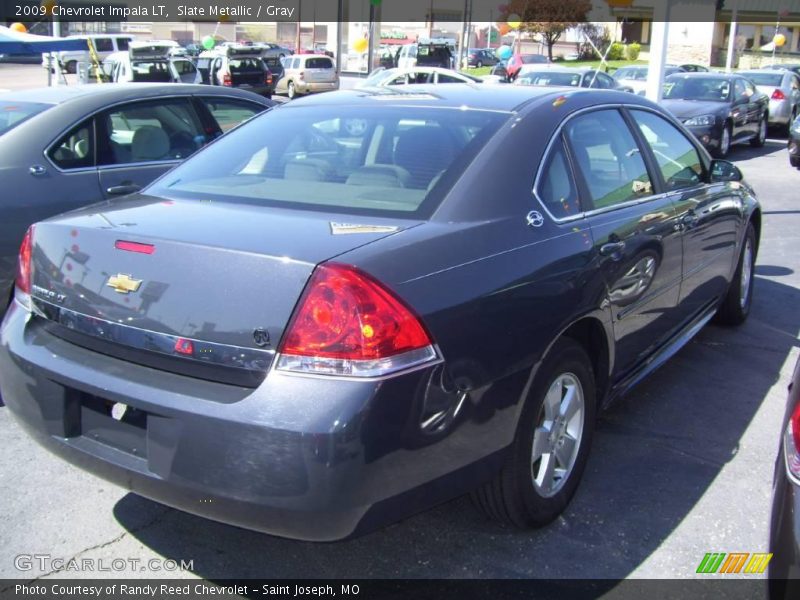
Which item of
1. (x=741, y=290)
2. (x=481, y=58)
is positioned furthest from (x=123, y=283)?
(x=481, y=58)

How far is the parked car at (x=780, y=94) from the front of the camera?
19.6 meters

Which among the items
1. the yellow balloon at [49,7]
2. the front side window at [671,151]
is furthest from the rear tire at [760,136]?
the yellow balloon at [49,7]

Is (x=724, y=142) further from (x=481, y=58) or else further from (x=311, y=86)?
(x=481, y=58)

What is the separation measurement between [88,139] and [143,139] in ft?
1.45

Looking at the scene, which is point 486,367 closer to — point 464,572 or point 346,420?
point 346,420

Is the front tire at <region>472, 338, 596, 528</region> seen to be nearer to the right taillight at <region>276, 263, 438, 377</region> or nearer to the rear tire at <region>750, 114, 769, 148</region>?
the right taillight at <region>276, 263, 438, 377</region>

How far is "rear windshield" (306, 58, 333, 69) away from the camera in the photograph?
35.5 m

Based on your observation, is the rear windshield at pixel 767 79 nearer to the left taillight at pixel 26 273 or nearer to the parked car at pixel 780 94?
the parked car at pixel 780 94

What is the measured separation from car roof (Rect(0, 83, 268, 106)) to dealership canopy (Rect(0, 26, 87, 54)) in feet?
16.7

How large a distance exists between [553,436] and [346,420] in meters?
1.17

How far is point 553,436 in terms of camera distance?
314 centimetres

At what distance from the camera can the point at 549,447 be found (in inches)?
123

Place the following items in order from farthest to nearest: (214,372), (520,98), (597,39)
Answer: (597,39)
(520,98)
(214,372)

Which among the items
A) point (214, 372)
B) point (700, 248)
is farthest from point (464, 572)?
point (700, 248)
